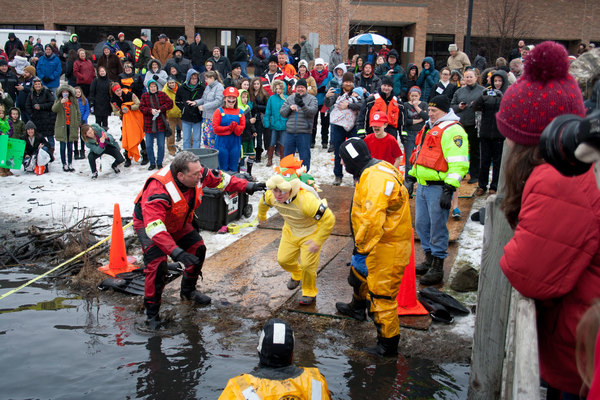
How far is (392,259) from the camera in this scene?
16.2 feet

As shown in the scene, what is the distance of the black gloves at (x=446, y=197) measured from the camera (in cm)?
608

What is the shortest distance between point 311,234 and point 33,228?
5.34 m

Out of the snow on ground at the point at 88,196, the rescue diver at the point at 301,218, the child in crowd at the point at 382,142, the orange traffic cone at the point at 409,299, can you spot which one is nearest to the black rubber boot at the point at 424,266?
the snow on ground at the point at 88,196

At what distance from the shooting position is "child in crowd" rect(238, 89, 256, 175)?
12122mm

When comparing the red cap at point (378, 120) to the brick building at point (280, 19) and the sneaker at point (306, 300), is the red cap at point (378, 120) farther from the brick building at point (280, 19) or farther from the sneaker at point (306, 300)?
the brick building at point (280, 19)

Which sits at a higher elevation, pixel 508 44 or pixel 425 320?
pixel 508 44

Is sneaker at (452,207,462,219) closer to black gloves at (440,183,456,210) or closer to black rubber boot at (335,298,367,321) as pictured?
black gloves at (440,183,456,210)

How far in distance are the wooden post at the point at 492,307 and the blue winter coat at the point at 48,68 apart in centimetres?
1762

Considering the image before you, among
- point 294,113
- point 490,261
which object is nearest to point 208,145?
point 294,113

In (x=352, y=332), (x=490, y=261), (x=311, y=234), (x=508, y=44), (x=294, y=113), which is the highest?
(x=508, y=44)

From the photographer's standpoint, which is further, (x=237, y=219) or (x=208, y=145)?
(x=208, y=145)

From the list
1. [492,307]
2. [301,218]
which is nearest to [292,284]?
[301,218]

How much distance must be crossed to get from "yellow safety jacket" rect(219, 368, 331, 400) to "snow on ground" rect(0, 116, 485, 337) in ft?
14.4

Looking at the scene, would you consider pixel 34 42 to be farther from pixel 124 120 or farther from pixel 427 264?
pixel 427 264
